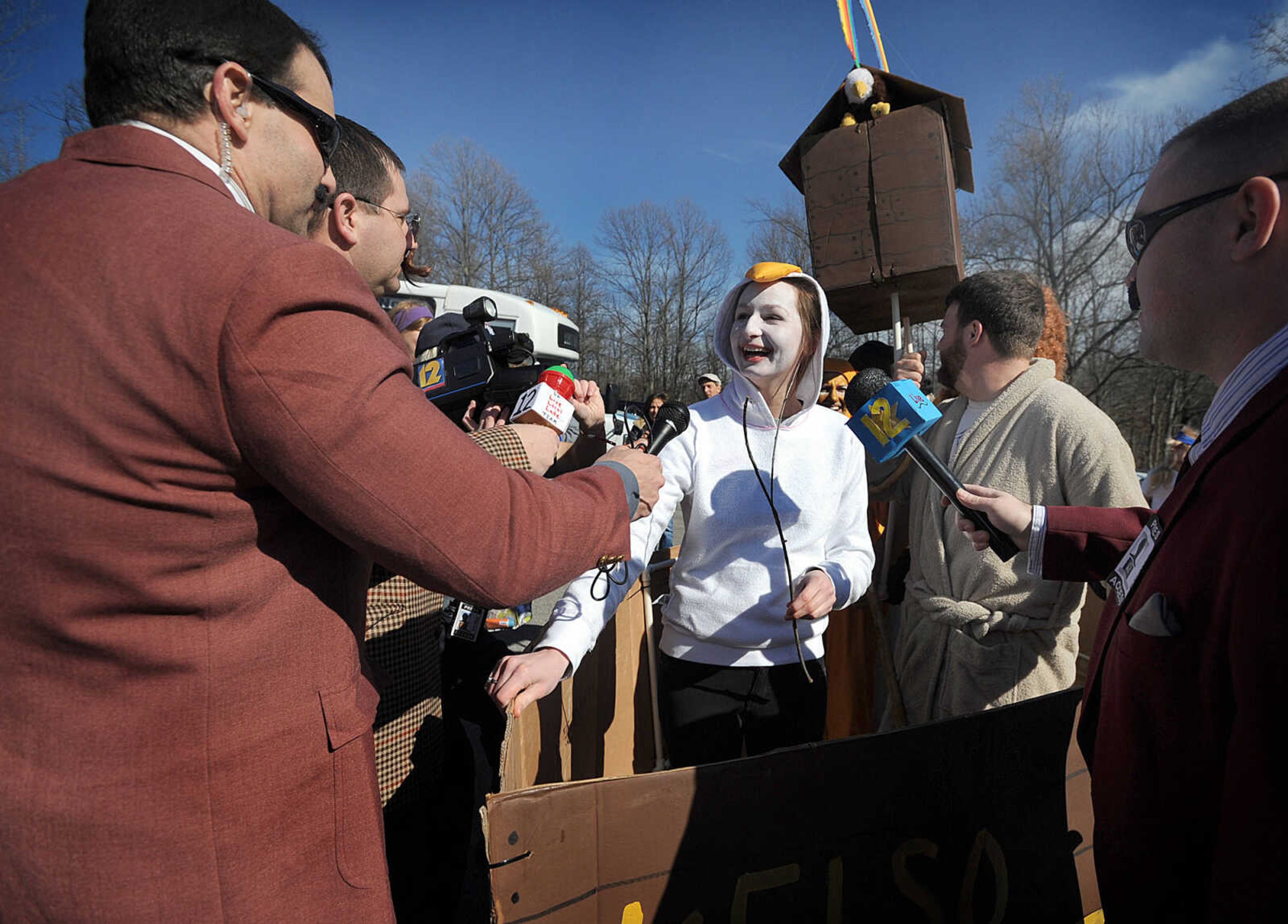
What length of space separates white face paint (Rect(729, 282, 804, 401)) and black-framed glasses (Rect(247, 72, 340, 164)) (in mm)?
1557

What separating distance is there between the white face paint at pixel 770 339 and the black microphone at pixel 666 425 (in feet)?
1.04

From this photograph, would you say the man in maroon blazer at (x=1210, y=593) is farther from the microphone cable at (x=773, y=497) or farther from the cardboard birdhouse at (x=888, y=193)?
the cardboard birdhouse at (x=888, y=193)

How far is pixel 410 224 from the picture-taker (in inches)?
82.4

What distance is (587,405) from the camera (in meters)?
2.06

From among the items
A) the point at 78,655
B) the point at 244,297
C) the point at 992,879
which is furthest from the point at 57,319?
the point at 992,879

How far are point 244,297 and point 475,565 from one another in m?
0.45

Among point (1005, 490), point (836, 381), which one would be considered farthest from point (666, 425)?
point (836, 381)

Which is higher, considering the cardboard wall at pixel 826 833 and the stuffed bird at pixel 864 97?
the stuffed bird at pixel 864 97

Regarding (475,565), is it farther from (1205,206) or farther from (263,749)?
(1205,206)

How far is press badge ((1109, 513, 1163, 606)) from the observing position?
4.03ft

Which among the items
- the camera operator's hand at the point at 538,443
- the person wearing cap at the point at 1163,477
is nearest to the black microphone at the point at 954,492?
the camera operator's hand at the point at 538,443

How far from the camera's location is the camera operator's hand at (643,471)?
4.66 ft

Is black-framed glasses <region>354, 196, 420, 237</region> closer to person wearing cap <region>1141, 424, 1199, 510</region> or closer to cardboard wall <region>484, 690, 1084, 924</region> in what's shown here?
cardboard wall <region>484, 690, 1084, 924</region>

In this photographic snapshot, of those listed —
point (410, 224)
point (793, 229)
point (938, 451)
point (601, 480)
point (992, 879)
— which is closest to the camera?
point (601, 480)
